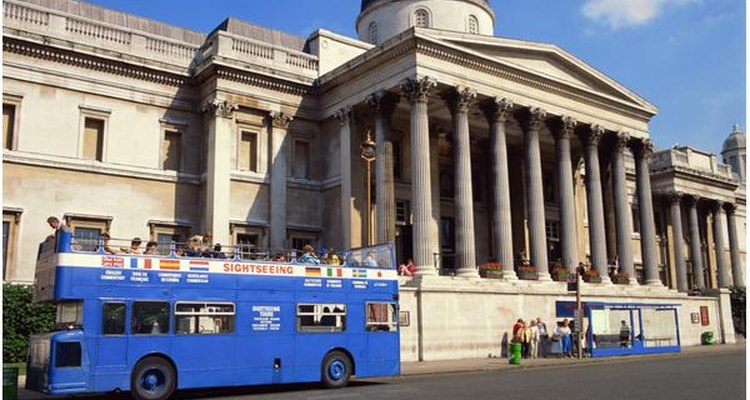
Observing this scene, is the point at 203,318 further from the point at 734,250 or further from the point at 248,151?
the point at 734,250

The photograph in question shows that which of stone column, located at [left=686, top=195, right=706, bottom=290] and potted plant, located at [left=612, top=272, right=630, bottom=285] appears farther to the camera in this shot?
stone column, located at [left=686, top=195, right=706, bottom=290]

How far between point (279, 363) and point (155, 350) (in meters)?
2.77

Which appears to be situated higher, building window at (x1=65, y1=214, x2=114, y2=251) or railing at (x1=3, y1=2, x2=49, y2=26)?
railing at (x1=3, y1=2, x2=49, y2=26)

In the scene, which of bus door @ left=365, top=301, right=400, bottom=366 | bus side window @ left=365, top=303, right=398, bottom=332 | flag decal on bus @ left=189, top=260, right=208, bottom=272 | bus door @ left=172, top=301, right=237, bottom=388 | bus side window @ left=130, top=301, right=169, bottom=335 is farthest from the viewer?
bus side window @ left=365, top=303, right=398, bottom=332

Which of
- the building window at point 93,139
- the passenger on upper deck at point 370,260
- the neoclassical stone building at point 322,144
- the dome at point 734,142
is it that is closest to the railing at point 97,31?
the neoclassical stone building at point 322,144

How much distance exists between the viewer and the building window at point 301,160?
107 feet

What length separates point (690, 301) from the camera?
3659cm

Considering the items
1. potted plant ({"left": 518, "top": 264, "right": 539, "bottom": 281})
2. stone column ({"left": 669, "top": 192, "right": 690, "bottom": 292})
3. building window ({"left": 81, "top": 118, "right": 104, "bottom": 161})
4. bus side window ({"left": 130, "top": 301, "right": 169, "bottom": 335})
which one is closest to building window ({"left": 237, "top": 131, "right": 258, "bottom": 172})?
building window ({"left": 81, "top": 118, "right": 104, "bottom": 161})

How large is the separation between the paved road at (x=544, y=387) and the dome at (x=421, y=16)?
22.5m

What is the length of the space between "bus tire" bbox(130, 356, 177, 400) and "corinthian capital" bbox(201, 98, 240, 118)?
16.5 meters

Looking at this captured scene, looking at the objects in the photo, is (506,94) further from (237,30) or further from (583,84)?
(237,30)

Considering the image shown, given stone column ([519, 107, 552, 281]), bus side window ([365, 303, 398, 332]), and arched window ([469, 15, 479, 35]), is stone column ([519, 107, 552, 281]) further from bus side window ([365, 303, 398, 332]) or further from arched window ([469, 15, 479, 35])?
bus side window ([365, 303, 398, 332])

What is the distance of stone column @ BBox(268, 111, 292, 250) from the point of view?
3111 centimetres

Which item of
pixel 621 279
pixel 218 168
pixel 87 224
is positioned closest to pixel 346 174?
pixel 218 168
